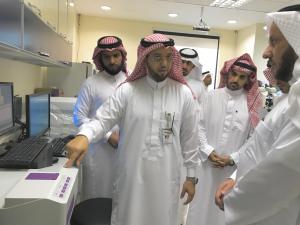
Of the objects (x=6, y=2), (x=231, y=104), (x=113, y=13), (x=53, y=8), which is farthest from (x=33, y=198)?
(x=113, y=13)

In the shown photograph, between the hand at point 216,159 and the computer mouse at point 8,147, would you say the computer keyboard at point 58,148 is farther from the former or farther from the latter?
the hand at point 216,159

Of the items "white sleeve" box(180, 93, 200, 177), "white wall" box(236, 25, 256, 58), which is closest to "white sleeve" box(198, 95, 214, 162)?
"white sleeve" box(180, 93, 200, 177)

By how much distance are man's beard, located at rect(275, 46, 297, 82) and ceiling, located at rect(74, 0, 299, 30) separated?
3318mm

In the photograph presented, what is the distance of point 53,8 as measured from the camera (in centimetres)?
254

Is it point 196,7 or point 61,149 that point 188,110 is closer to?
point 61,149

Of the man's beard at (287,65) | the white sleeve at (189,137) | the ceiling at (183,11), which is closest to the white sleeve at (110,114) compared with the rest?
the white sleeve at (189,137)

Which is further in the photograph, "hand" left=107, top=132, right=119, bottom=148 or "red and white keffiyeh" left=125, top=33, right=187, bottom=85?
"hand" left=107, top=132, right=119, bottom=148

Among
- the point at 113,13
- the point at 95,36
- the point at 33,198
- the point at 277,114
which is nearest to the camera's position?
the point at 33,198

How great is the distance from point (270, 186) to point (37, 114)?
5.16 feet

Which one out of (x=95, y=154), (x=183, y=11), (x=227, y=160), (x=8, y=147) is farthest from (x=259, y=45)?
(x=8, y=147)

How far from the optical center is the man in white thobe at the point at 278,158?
0.91 metres

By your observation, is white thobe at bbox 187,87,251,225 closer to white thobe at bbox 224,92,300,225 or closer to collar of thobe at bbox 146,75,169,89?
collar of thobe at bbox 146,75,169,89

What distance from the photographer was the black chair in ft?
5.40

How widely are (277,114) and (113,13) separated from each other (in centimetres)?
499
